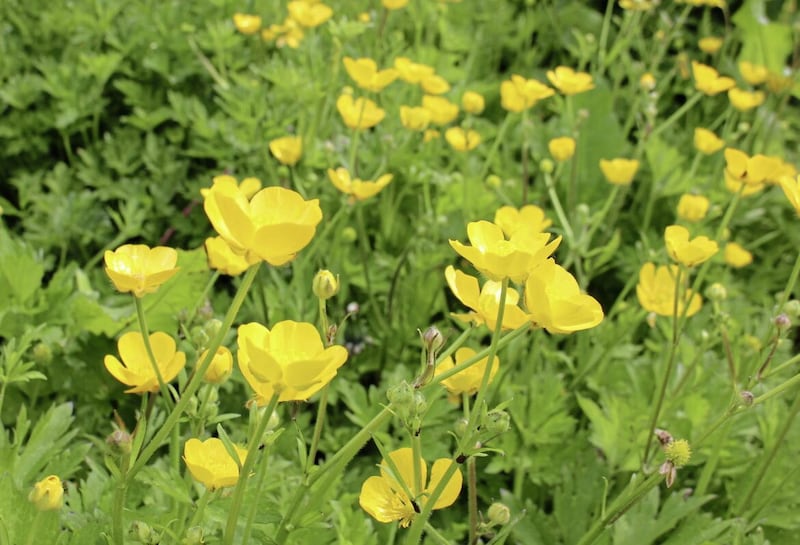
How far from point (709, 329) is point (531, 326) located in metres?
1.21

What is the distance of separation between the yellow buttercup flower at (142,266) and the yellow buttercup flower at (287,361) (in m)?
0.12

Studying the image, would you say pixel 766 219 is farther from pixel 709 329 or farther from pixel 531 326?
pixel 531 326

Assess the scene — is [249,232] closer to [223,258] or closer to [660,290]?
[223,258]

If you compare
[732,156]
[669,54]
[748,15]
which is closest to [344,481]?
[732,156]

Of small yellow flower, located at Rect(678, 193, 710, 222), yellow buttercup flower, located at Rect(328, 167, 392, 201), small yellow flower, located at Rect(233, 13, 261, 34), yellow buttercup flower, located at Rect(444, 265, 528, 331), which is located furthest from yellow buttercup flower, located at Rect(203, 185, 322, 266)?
small yellow flower, located at Rect(233, 13, 261, 34)

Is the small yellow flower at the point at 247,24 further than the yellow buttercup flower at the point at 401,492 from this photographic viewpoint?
Yes

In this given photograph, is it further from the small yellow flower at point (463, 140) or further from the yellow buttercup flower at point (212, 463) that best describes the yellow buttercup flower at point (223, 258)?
the small yellow flower at point (463, 140)

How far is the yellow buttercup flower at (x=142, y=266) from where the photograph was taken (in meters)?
0.80

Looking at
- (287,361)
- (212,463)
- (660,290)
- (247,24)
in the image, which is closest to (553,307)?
(287,361)

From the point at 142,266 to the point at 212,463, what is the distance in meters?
0.22

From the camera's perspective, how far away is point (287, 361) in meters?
0.78

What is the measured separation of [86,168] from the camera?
205 cm

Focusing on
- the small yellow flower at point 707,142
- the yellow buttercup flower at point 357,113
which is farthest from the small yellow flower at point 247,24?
the small yellow flower at point 707,142

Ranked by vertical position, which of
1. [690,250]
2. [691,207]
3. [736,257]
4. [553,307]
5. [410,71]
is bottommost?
[736,257]
